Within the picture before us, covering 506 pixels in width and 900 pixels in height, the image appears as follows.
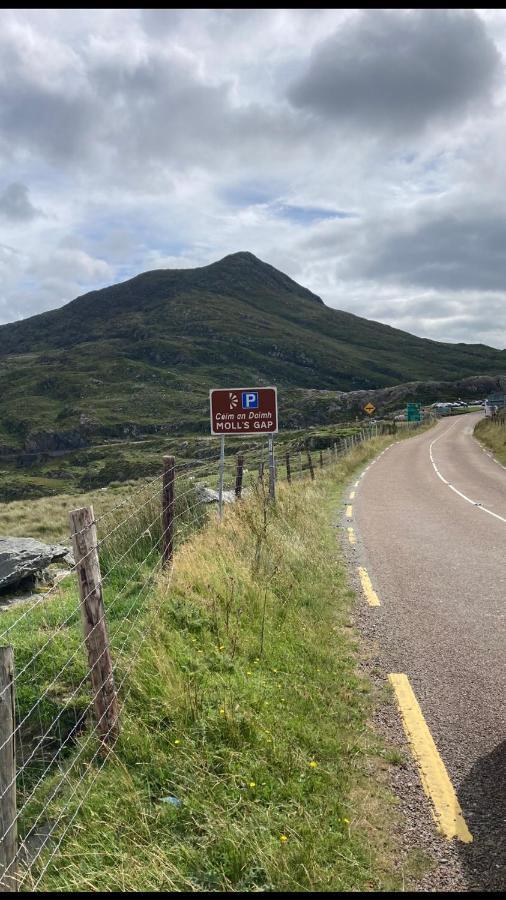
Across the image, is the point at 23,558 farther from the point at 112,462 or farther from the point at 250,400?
the point at 112,462

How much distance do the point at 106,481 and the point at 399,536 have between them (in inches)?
2875

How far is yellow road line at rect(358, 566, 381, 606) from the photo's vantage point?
24.8ft

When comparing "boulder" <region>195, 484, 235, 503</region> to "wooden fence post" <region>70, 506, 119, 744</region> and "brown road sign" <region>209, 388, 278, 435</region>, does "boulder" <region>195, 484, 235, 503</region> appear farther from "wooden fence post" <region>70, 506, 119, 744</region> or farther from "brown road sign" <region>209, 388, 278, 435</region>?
"wooden fence post" <region>70, 506, 119, 744</region>

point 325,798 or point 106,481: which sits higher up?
point 325,798

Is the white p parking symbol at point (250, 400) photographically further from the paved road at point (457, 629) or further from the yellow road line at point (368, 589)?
the yellow road line at point (368, 589)

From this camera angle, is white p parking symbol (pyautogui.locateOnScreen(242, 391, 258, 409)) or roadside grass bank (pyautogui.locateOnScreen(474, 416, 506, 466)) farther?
roadside grass bank (pyautogui.locateOnScreen(474, 416, 506, 466))

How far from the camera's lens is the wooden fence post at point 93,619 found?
396 centimetres

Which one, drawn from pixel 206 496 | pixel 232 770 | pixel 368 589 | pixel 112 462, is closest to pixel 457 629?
pixel 368 589

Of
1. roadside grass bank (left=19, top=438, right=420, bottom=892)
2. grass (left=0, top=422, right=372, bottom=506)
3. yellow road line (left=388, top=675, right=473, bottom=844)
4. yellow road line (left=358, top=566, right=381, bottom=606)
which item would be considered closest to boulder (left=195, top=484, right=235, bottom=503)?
yellow road line (left=358, top=566, right=381, bottom=606)

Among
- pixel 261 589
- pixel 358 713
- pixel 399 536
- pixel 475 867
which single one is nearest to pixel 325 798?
pixel 475 867

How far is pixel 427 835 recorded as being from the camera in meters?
3.29

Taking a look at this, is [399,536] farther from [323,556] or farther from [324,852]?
[324,852]

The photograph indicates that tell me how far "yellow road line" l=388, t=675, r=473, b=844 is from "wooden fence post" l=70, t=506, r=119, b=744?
6.96ft

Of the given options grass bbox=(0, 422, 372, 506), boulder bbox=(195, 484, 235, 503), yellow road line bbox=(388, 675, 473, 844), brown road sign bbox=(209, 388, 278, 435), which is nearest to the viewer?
yellow road line bbox=(388, 675, 473, 844)
